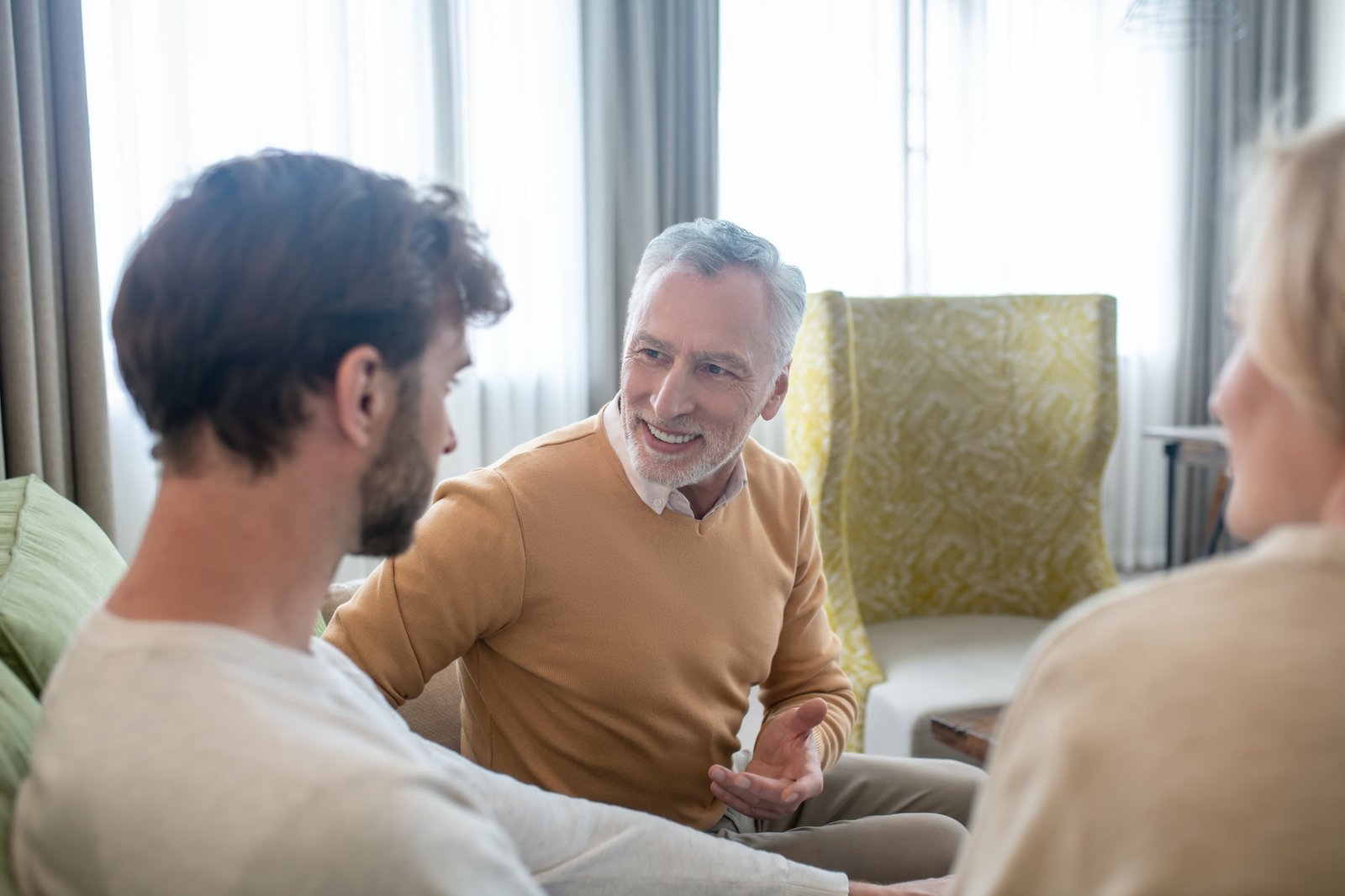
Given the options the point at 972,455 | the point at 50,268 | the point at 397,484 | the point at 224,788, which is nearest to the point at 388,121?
the point at 50,268

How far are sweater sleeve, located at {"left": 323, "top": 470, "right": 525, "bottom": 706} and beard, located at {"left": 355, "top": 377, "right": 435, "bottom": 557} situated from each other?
448mm

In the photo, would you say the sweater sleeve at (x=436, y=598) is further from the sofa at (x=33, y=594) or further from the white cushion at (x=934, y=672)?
the white cushion at (x=934, y=672)

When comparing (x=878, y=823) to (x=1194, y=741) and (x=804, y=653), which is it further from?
(x=1194, y=741)

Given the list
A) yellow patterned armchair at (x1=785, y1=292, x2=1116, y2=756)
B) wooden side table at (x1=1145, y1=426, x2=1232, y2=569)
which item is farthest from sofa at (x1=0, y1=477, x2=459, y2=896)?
wooden side table at (x1=1145, y1=426, x2=1232, y2=569)

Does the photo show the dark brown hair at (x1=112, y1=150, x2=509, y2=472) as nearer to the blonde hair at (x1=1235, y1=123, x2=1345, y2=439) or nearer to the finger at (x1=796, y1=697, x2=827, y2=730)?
the blonde hair at (x1=1235, y1=123, x2=1345, y2=439)

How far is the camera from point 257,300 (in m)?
0.74

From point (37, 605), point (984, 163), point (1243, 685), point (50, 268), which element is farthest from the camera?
point (984, 163)

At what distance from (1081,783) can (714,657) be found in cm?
90

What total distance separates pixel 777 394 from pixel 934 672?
0.92 metres

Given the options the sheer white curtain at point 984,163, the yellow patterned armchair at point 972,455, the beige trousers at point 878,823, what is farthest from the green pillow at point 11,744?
the sheer white curtain at point 984,163

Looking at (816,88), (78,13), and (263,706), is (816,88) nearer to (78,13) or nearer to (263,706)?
(78,13)

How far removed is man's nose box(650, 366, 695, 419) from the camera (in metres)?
1.46

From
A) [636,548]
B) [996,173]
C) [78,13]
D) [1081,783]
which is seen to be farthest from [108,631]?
[996,173]

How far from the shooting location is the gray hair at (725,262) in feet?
4.99
